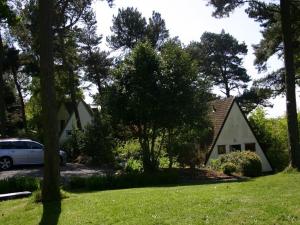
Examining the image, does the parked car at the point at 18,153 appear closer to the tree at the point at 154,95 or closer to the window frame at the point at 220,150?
the tree at the point at 154,95

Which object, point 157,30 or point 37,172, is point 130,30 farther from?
point 37,172

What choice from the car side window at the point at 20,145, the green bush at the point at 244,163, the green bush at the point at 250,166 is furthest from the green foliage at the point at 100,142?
the green bush at the point at 250,166

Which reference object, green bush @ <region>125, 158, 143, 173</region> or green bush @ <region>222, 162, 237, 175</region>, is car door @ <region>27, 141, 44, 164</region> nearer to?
green bush @ <region>125, 158, 143, 173</region>

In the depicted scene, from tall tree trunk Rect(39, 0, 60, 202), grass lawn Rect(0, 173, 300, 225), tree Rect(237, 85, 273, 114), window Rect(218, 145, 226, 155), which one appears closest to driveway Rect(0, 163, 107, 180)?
tall tree trunk Rect(39, 0, 60, 202)

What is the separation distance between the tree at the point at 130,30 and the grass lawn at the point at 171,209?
41069 mm

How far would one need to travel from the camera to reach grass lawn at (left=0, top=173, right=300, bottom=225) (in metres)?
9.47

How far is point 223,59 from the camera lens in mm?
60531

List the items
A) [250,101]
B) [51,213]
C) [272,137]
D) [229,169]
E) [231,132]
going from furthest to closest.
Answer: [250,101], [272,137], [231,132], [229,169], [51,213]

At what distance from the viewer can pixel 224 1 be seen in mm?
24953

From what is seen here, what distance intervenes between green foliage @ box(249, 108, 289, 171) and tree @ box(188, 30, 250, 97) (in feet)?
36.4

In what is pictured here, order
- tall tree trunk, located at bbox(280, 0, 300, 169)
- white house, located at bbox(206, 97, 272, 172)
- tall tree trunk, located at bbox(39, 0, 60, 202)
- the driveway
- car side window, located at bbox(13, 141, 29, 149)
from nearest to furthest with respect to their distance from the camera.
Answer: tall tree trunk, located at bbox(39, 0, 60, 202)
tall tree trunk, located at bbox(280, 0, 300, 169)
the driveway
car side window, located at bbox(13, 141, 29, 149)
white house, located at bbox(206, 97, 272, 172)

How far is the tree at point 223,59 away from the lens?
60.4 meters

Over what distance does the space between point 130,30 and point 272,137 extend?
18.8 metres

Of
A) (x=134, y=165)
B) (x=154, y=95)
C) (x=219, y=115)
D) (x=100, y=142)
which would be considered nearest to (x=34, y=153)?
(x=100, y=142)
